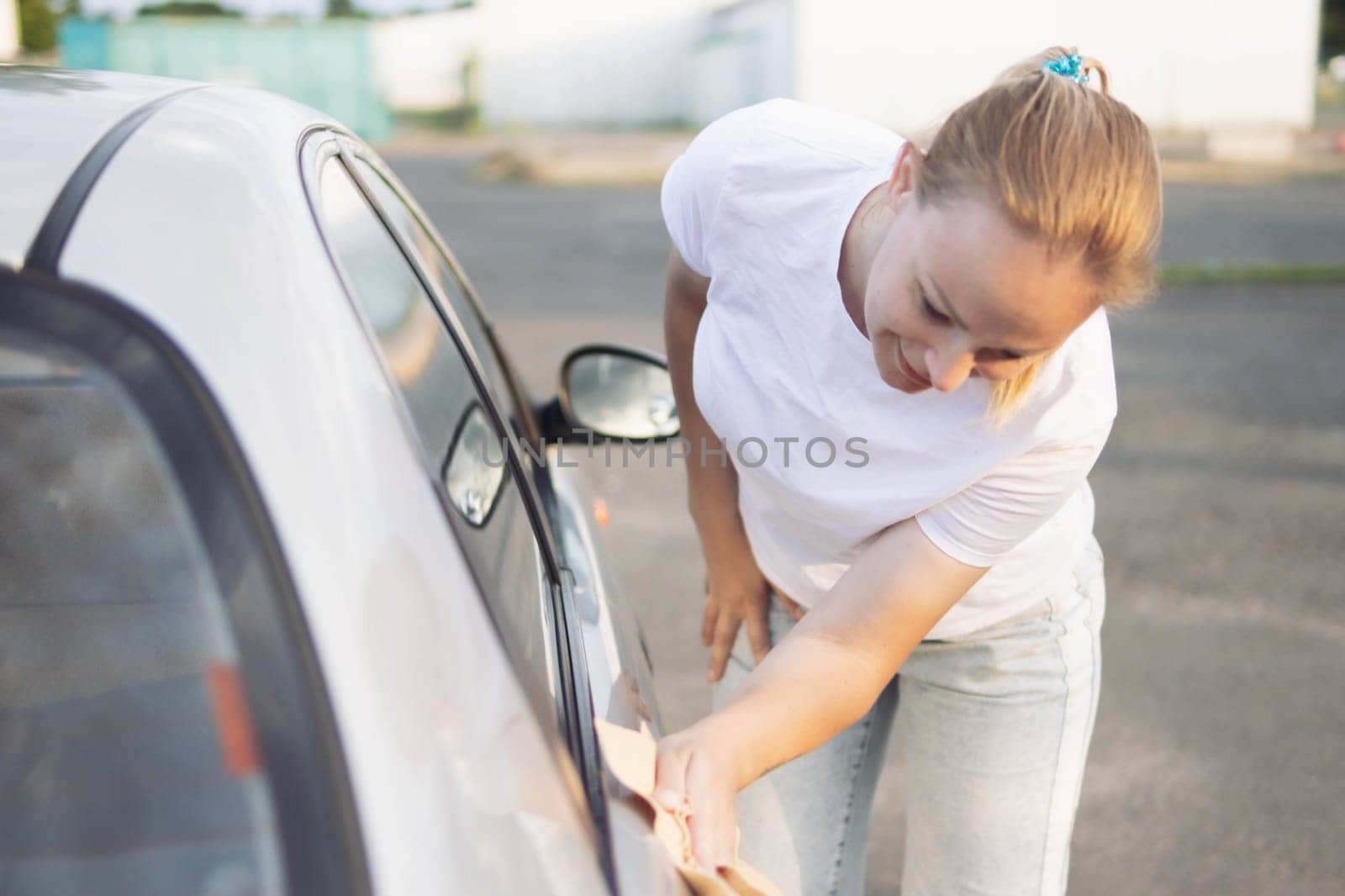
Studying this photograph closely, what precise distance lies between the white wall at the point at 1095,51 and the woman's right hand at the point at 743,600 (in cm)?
2175

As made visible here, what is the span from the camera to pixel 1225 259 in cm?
1083

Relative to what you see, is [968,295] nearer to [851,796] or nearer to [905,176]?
[905,176]

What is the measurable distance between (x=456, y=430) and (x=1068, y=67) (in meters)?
0.74

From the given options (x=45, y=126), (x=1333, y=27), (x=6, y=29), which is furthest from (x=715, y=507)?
(x=1333, y=27)

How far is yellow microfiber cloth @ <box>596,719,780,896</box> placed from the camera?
1.16m

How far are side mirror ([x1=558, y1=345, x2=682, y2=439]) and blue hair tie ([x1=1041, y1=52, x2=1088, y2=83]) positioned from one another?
3.47 ft

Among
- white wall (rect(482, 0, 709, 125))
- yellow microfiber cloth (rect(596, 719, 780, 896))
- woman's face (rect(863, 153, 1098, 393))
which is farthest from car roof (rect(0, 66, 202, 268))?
white wall (rect(482, 0, 709, 125))

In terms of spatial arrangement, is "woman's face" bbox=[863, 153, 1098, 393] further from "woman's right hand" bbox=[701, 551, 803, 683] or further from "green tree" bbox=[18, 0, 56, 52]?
"green tree" bbox=[18, 0, 56, 52]

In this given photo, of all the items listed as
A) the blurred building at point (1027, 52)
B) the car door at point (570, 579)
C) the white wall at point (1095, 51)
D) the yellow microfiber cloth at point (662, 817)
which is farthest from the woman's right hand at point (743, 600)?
the white wall at point (1095, 51)

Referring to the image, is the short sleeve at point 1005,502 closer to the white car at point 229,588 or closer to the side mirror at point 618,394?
the white car at point 229,588

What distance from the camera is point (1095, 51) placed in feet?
77.8

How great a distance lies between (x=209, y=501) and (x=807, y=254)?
958 millimetres

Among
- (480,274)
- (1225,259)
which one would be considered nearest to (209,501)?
(480,274)

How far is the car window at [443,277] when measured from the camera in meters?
1.93
